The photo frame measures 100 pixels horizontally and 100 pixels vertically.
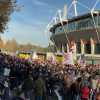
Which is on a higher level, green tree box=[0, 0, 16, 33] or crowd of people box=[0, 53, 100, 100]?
green tree box=[0, 0, 16, 33]

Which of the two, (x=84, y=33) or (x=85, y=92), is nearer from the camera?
(x=85, y=92)

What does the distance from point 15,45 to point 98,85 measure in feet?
567

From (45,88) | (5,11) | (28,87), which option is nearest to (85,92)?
(45,88)

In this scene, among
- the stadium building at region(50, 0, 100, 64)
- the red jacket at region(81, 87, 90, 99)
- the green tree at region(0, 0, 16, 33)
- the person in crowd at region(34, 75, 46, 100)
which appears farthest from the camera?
the stadium building at region(50, 0, 100, 64)

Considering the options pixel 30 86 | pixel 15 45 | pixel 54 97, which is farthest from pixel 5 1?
pixel 15 45

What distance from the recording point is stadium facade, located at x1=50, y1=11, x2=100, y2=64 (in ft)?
324

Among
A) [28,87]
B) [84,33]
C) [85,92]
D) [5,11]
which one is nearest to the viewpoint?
[28,87]

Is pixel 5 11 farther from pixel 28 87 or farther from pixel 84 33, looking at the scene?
pixel 84 33

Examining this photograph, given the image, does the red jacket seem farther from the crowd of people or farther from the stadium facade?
the stadium facade

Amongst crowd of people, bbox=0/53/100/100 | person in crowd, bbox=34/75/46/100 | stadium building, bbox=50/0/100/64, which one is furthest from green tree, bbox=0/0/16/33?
stadium building, bbox=50/0/100/64

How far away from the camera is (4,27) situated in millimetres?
34125

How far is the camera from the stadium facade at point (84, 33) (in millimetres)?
98756

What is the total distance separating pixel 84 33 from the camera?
10356 centimetres

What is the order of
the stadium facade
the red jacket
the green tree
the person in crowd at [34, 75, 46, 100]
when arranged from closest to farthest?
the person in crowd at [34, 75, 46, 100] < the red jacket < the green tree < the stadium facade
